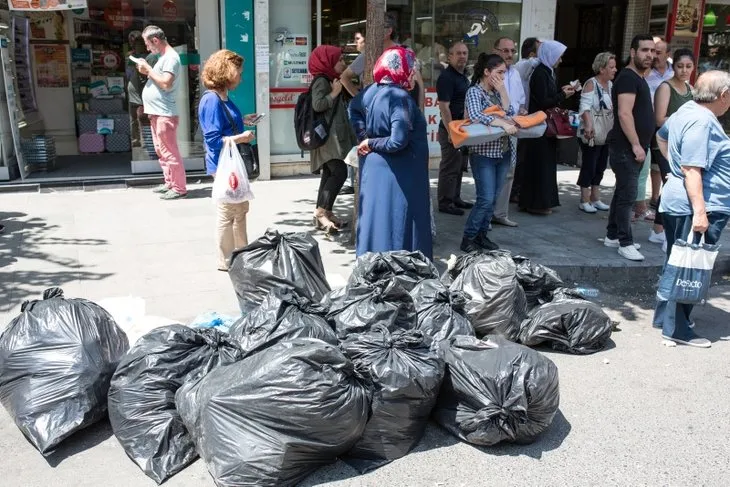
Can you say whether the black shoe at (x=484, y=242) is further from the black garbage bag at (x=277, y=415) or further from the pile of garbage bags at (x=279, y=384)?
the black garbage bag at (x=277, y=415)

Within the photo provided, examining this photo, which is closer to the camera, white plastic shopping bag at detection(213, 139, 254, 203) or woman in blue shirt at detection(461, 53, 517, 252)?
white plastic shopping bag at detection(213, 139, 254, 203)

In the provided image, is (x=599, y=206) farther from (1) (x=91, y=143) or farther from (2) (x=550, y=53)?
(1) (x=91, y=143)

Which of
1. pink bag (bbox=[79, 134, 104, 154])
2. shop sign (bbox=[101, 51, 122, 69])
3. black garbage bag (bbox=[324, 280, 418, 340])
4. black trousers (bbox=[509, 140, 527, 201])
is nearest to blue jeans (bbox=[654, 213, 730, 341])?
black garbage bag (bbox=[324, 280, 418, 340])

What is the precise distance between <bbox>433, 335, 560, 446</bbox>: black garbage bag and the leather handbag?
455 centimetres

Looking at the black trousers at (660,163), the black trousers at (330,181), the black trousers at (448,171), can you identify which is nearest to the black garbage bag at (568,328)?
the black trousers at (660,163)

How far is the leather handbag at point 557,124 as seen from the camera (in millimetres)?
7734

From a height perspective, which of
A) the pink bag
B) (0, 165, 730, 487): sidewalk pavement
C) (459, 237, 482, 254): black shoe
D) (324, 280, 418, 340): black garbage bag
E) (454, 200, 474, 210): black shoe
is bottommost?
(0, 165, 730, 487): sidewalk pavement

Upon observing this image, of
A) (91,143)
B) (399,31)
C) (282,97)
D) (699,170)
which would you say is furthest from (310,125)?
(91,143)

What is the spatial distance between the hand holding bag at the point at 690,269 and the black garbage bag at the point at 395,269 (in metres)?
1.61

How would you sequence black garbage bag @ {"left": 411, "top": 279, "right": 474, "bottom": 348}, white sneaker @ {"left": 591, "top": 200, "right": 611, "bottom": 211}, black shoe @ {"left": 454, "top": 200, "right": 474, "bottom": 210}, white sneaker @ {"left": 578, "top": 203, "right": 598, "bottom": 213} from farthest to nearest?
white sneaker @ {"left": 591, "top": 200, "right": 611, "bottom": 211}, white sneaker @ {"left": 578, "top": 203, "right": 598, "bottom": 213}, black shoe @ {"left": 454, "top": 200, "right": 474, "bottom": 210}, black garbage bag @ {"left": 411, "top": 279, "right": 474, "bottom": 348}

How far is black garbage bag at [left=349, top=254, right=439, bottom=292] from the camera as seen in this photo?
180 inches

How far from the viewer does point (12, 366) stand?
365 cm

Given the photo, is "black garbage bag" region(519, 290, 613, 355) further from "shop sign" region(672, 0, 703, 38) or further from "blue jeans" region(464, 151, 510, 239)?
"shop sign" region(672, 0, 703, 38)

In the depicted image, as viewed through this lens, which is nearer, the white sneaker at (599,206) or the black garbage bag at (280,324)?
the black garbage bag at (280,324)
